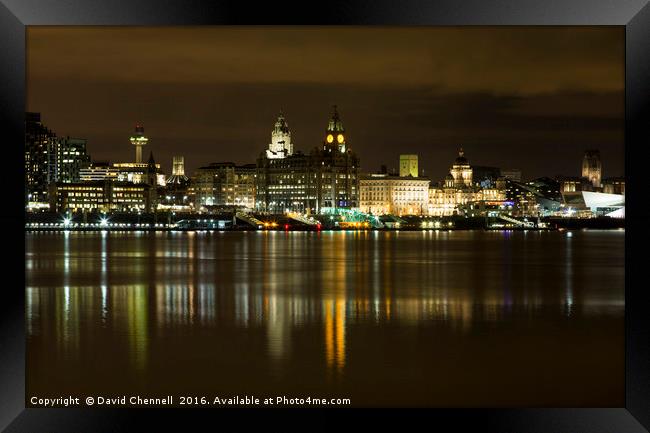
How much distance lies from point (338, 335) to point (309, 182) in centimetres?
9501

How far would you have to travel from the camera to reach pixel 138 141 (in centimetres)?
15412

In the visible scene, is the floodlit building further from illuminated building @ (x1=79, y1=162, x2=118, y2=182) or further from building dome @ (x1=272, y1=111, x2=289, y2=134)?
illuminated building @ (x1=79, y1=162, x2=118, y2=182)

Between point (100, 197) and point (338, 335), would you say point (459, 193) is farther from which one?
point (338, 335)

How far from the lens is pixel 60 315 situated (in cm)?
1420

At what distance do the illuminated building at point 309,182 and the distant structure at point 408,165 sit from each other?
79.2 ft

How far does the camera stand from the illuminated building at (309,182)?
10575 cm

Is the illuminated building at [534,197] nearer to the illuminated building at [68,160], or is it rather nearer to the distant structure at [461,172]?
the distant structure at [461,172]

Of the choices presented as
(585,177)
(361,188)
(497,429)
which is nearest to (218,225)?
(361,188)

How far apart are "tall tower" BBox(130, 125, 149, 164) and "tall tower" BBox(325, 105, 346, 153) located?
153 feet

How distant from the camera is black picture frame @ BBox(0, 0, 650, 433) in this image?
412 cm

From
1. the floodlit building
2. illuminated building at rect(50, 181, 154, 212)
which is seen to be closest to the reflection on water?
illuminated building at rect(50, 181, 154, 212)
